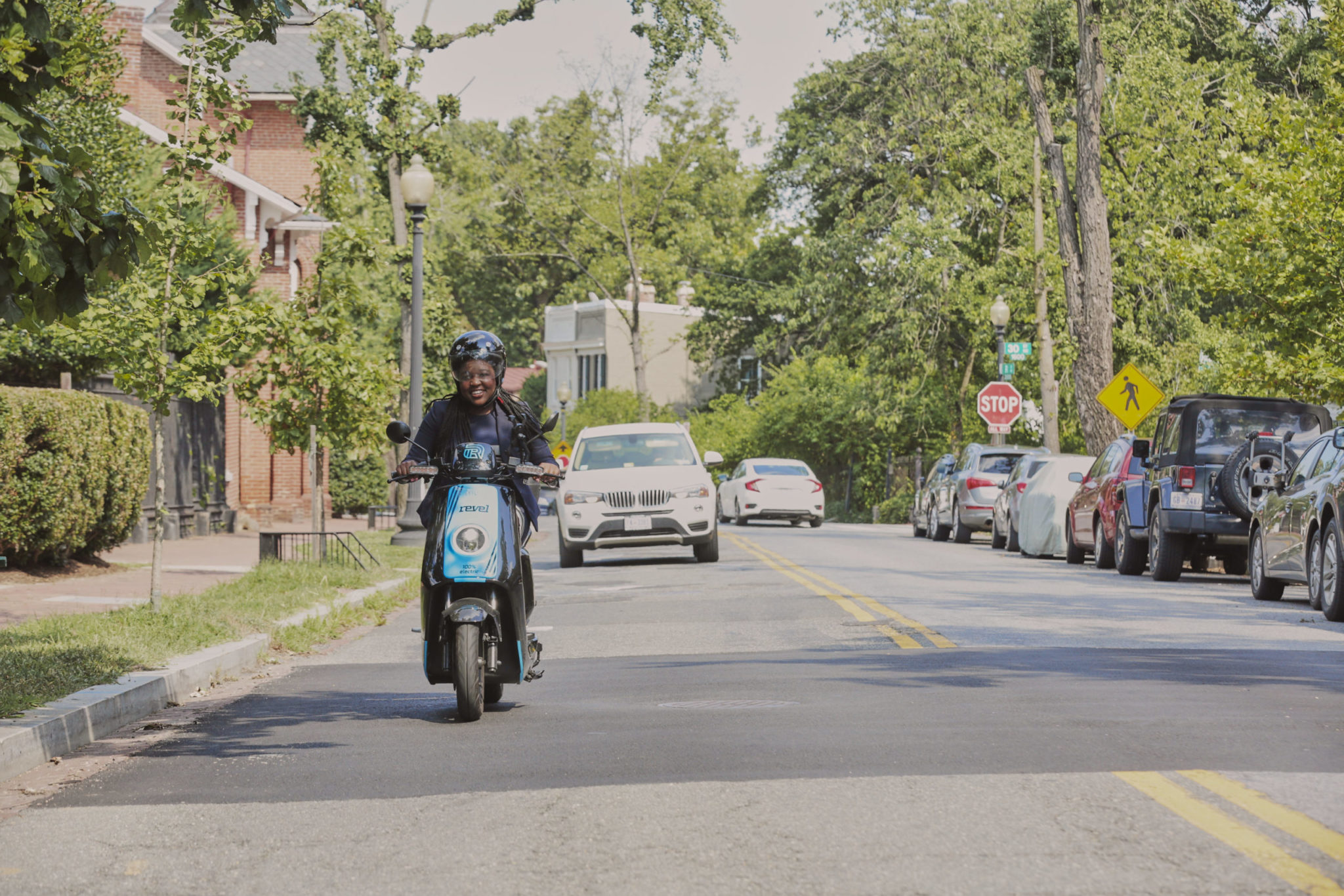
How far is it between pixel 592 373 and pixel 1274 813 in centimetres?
7420

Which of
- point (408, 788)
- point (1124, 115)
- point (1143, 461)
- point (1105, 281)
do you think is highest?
point (1124, 115)

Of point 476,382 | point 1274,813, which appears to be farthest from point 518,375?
point 1274,813

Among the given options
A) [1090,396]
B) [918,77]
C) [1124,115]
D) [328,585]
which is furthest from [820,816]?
[918,77]

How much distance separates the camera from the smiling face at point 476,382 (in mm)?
9117

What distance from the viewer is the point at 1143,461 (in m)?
20.2

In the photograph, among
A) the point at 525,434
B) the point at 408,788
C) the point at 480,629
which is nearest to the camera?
the point at 408,788

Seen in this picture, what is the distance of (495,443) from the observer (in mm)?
9250

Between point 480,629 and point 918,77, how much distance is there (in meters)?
40.7

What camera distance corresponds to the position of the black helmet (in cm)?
908

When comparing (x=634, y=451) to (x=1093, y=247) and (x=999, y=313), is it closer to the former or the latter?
(x=1093, y=247)

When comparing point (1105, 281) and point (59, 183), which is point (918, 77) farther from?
point (59, 183)

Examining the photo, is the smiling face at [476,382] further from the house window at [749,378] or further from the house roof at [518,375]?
the house roof at [518,375]

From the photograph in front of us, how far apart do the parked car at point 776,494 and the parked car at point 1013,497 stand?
1193 centimetres

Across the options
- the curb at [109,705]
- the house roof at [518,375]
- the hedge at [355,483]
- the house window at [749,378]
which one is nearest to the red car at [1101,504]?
the curb at [109,705]
